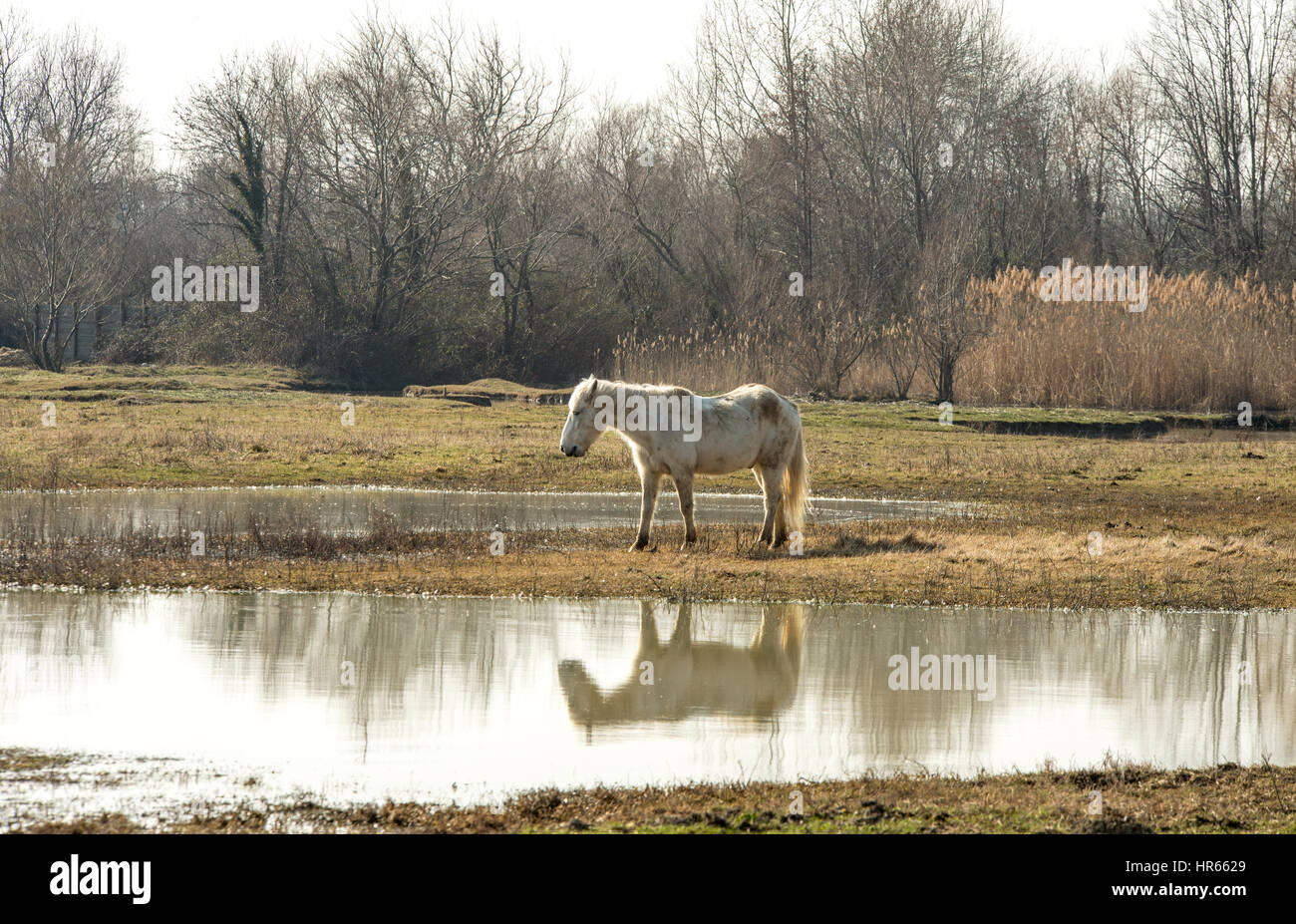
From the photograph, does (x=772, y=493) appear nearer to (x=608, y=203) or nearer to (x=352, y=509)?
(x=352, y=509)

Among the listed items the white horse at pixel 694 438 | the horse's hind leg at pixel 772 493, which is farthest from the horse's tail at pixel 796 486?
the horse's hind leg at pixel 772 493

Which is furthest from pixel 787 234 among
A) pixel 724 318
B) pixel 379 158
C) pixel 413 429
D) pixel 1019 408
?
pixel 413 429

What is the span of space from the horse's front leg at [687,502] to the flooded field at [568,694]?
9.53 ft

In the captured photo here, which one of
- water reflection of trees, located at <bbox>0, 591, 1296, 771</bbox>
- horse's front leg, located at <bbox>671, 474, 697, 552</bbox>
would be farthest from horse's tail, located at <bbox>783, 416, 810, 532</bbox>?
water reflection of trees, located at <bbox>0, 591, 1296, 771</bbox>

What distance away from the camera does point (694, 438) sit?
583 inches

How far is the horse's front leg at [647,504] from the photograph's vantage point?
14.3 meters

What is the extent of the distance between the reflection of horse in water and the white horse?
4172 mm

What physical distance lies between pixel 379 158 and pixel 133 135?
19949 mm

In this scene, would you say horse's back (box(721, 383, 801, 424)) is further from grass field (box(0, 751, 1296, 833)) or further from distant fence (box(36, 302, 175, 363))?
distant fence (box(36, 302, 175, 363))

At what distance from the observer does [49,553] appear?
12789 millimetres

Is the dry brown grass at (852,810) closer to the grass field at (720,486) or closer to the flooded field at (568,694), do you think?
the flooded field at (568,694)

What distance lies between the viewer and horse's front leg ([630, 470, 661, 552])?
14.3m
